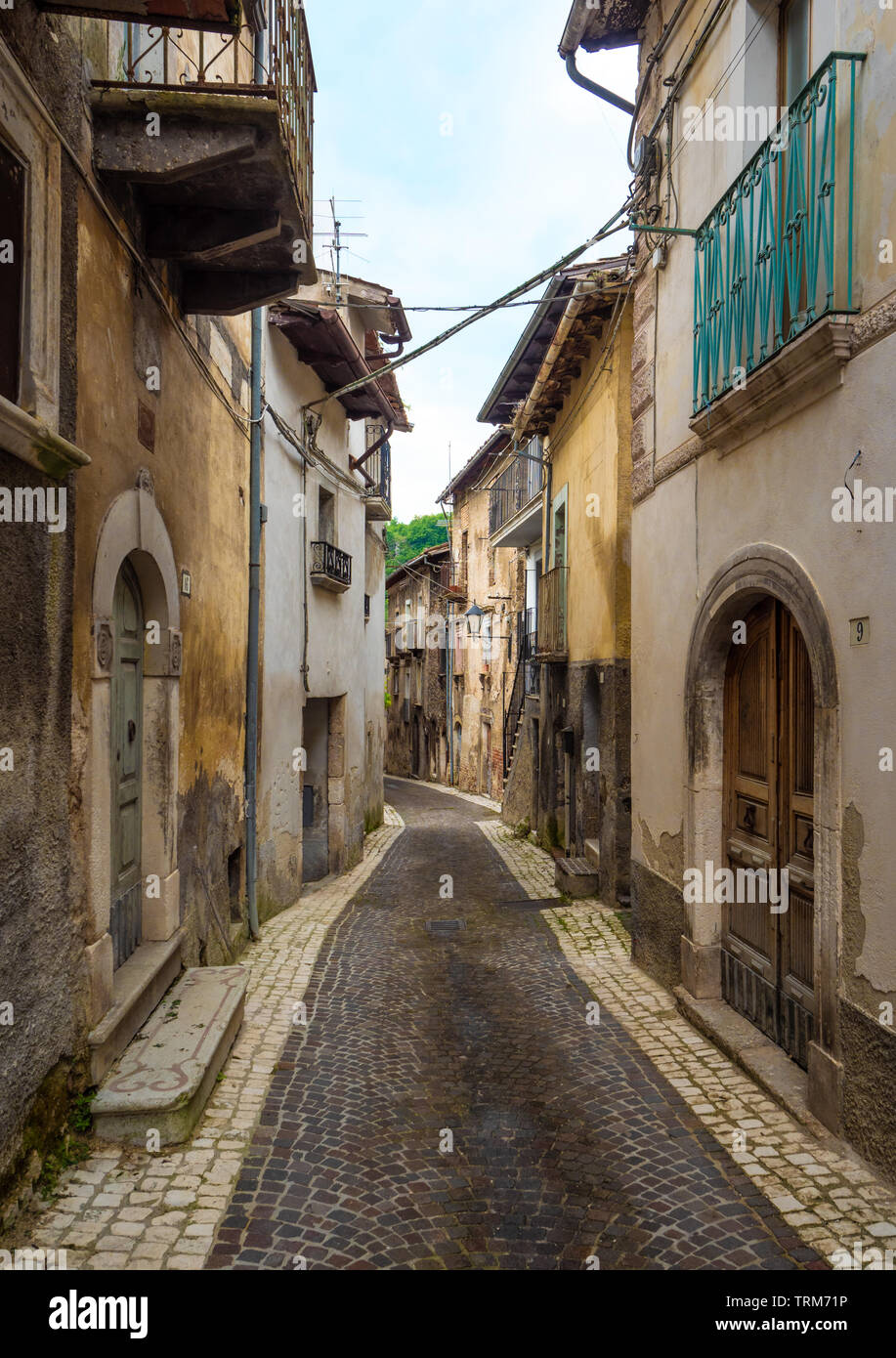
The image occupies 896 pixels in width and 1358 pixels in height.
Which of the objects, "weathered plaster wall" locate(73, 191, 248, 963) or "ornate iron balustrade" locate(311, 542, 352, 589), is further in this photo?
"ornate iron balustrade" locate(311, 542, 352, 589)

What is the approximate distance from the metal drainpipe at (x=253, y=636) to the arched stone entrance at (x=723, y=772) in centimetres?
427

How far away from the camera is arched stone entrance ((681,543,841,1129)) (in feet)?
14.4

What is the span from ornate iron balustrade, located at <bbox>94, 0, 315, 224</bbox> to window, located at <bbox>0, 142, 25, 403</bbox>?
112 centimetres

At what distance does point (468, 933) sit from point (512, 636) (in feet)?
48.6

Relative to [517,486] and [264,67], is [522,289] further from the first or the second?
[517,486]

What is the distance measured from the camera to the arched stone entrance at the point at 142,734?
4.43 metres

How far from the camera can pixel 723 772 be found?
21.0ft

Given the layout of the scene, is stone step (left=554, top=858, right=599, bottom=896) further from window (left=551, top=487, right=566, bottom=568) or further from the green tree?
the green tree

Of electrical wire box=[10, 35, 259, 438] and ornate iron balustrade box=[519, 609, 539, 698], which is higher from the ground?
electrical wire box=[10, 35, 259, 438]

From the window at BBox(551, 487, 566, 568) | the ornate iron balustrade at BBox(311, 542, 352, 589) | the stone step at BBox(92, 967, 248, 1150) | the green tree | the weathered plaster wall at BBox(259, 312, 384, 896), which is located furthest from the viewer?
the green tree

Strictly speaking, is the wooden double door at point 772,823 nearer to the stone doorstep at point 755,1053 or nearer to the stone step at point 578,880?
the stone doorstep at point 755,1053

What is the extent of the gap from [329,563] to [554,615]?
3.64 m

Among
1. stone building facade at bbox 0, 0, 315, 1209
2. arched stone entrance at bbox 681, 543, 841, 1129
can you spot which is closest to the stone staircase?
arched stone entrance at bbox 681, 543, 841, 1129

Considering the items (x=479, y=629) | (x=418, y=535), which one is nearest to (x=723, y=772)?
(x=479, y=629)
